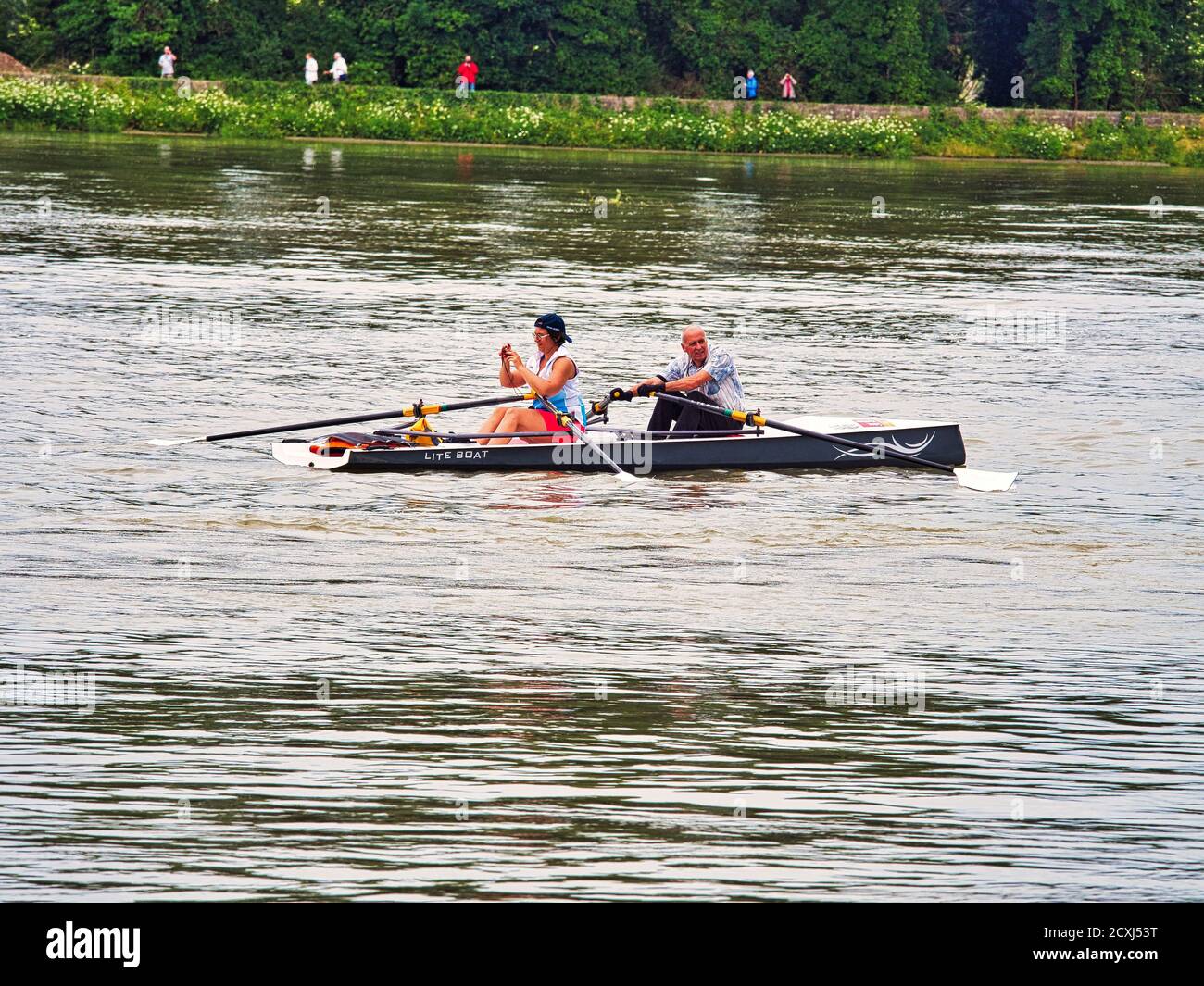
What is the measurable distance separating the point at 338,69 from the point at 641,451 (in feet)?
157

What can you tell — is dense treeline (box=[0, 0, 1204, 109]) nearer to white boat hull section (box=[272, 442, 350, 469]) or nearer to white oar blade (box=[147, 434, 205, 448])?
white oar blade (box=[147, 434, 205, 448])

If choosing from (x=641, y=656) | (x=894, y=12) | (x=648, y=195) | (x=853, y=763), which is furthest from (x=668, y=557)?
(x=894, y=12)

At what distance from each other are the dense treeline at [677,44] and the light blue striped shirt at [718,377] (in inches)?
1928

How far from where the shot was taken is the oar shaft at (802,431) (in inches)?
637

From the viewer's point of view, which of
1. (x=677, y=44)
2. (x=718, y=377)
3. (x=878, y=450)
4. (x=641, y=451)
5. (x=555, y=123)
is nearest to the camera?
(x=641, y=451)

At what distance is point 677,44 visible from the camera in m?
67.3

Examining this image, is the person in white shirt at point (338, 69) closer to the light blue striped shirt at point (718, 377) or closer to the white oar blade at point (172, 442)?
the white oar blade at point (172, 442)

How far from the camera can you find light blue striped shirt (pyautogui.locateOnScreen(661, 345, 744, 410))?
16.6 metres

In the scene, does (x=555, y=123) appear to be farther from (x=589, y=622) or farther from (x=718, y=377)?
(x=589, y=622)

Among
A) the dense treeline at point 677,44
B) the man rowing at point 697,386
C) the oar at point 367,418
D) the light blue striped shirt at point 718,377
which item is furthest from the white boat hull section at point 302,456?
the dense treeline at point 677,44

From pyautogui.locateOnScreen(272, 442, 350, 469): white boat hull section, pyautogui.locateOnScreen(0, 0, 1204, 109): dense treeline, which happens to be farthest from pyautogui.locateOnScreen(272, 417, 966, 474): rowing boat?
pyautogui.locateOnScreen(0, 0, 1204, 109): dense treeline

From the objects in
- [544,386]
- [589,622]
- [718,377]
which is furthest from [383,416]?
[589,622]

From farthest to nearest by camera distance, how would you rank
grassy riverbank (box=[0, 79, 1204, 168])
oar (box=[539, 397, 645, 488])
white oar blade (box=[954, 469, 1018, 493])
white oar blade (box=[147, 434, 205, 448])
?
grassy riverbank (box=[0, 79, 1204, 168]) < white oar blade (box=[147, 434, 205, 448]) < white oar blade (box=[954, 469, 1018, 493]) < oar (box=[539, 397, 645, 488])

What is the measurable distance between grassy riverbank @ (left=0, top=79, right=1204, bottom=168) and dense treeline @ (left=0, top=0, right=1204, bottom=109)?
4427 millimetres
